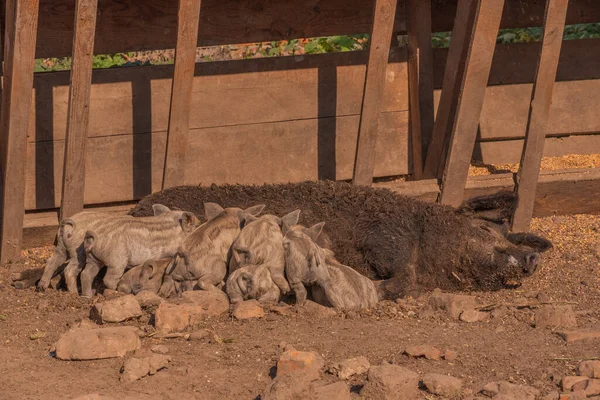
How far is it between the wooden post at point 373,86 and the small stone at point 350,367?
312 cm

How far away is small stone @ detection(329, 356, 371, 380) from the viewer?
15.6 ft

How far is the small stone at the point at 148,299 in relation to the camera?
19.2 feet

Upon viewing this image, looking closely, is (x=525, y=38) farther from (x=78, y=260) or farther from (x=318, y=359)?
(x=318, y=359)

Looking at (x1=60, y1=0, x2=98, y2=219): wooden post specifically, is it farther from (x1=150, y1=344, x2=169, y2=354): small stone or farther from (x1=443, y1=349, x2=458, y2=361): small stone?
(x1=443, y1=349, x2=458, y2=361): small stone

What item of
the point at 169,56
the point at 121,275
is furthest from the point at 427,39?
the point at 169,56

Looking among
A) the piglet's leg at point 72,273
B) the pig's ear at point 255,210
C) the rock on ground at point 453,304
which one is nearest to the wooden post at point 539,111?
the rock on ground at point 453,304

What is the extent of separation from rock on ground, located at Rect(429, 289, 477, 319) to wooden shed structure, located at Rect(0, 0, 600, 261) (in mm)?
1885

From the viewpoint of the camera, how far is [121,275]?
6445mm

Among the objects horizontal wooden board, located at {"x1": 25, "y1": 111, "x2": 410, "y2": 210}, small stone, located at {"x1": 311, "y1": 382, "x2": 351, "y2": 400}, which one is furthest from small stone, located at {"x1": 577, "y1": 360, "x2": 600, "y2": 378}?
horizontal wooden board, located at {"x1": 25, "y1": 111, "x2": 410, "y2": 210}

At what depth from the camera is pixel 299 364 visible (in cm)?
469

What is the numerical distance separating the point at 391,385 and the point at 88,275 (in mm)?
2680

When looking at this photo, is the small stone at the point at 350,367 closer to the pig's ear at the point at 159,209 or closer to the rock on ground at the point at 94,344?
the rock on ground at the point at 94,344

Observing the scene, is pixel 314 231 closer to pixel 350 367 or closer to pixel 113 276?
pixel 113 276

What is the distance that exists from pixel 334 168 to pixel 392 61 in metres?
1.09
